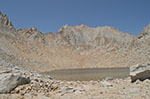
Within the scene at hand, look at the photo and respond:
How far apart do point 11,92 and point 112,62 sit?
1653 inches

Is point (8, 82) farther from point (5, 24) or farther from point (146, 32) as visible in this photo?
point (5, 24)

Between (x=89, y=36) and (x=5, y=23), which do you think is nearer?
(x=5, y=23)

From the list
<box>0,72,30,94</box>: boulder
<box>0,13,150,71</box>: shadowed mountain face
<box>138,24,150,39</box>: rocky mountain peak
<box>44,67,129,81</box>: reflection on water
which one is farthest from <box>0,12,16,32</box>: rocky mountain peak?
<box>0,72,30,94</box>: boulder

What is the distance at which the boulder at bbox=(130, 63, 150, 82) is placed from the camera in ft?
39.3

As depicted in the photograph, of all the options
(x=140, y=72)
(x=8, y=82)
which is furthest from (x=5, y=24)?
(x=8, y=82)

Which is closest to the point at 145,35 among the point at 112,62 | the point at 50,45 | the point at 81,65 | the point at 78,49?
the point at 112,62

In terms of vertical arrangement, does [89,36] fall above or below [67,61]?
above

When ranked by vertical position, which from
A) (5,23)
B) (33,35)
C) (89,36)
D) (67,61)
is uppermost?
(89,36)

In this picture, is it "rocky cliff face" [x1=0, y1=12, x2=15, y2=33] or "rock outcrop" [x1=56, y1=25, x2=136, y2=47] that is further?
"rock outcrop" [x1=56, y1=25, x2=136, y2=47]

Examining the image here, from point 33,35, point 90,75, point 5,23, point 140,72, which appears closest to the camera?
point 140,72

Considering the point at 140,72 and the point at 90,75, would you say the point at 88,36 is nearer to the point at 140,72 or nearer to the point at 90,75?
the point at 90,75

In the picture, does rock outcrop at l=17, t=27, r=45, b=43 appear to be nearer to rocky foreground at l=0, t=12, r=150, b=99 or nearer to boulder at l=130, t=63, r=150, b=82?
rocky foreground at l=0, t=12, r=150, b=99

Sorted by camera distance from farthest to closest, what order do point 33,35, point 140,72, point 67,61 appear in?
point 33,35 → point 67,61 → point 140,72

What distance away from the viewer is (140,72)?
12.1 m
